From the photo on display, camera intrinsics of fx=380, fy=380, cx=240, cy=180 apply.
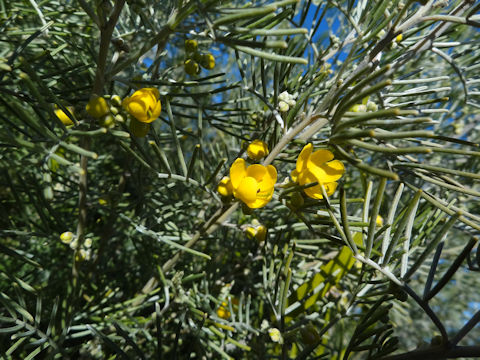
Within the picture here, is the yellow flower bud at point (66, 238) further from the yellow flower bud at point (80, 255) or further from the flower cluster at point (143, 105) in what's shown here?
the flower cluster at point (143, 105)

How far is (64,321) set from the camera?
760 mm

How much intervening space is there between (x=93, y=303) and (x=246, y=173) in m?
A: 0.53

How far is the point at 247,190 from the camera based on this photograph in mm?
631

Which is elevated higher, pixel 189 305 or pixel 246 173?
pixel 246 173

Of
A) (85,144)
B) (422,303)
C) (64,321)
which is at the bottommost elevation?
(64,321)

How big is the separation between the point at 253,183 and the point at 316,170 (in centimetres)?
11

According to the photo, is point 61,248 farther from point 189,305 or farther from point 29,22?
point 29,22

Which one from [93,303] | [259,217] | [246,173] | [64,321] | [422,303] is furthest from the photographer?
[259,217]

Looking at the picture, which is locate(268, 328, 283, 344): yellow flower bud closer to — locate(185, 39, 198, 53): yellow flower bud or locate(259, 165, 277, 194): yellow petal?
locate(259, 165, 277, 194): yellow petal

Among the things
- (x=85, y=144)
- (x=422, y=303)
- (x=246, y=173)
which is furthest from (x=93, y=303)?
(x=422, y=303)

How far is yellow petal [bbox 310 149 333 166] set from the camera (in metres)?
0.61

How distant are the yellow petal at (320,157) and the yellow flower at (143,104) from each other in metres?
0.26

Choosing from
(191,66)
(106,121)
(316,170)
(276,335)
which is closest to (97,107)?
(106,121)

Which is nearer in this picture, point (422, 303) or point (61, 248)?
point (422, 303)
